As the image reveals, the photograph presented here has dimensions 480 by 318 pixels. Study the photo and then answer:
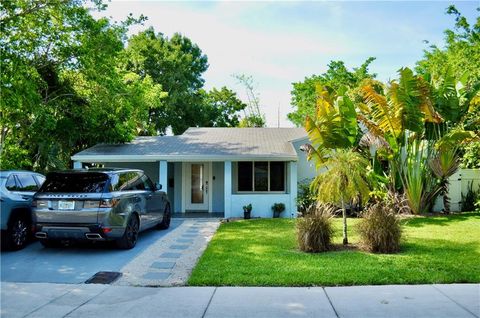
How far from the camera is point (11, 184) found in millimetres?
9078

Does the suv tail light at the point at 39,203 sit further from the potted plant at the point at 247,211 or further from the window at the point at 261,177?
the window at the point at 261,177

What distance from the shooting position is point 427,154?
14766 mm

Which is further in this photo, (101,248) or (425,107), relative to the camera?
(425,107)

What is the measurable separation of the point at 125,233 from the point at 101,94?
27.5 feet

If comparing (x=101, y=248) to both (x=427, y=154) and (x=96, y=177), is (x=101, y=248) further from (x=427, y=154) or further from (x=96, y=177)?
(x=427, y=154)

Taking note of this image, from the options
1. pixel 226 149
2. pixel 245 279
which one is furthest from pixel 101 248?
pixel 226 149

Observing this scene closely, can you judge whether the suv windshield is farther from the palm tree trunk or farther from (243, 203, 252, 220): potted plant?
the palm tree trunk

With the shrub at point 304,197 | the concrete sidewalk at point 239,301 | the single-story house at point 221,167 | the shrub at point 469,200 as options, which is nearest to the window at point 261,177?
the single-story house at point 221,167

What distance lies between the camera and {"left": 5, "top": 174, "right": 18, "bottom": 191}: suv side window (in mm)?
8938

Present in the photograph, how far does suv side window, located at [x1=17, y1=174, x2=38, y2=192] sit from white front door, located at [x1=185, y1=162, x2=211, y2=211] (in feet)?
24.8

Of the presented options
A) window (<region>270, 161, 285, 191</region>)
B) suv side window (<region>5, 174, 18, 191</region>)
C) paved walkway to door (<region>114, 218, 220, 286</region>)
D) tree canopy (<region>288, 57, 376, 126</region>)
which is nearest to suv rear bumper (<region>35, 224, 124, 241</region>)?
paved walkway to door (<region>114, 218, 220, 286</region>)

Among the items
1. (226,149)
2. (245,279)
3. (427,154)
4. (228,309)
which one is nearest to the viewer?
(228,309)

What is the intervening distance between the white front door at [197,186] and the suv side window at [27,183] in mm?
7568

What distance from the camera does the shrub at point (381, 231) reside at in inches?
325
